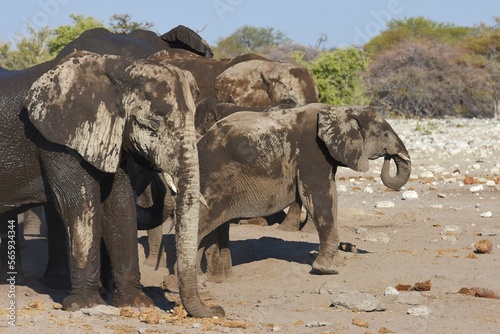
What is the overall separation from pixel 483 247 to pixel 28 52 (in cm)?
2022

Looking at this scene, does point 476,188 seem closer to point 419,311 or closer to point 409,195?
point 409,195

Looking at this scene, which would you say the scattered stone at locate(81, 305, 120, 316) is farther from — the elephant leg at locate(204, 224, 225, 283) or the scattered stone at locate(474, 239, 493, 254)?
the scattered stone at locate(474, 239, 493, 254)

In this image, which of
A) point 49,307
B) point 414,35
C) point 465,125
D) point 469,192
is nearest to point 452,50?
point 414,35

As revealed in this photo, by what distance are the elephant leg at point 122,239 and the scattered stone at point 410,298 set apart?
156cm

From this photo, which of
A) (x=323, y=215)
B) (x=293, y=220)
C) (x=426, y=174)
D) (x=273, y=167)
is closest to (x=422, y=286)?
(x=323, y=215)

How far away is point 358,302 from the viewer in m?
6.78

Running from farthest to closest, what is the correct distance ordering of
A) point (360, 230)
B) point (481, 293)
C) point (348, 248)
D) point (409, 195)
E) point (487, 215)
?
point (409, 195) → point (487, 215) → point (360, 230) → point (348, 248) → point (481, 293)

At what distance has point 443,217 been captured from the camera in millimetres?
11680

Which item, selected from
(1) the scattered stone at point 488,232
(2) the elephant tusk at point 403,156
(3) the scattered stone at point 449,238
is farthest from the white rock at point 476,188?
(2) the elephant tusk at point 403,156

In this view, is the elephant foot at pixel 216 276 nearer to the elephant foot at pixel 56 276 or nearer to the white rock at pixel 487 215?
the elephant foot at pixel 56 276

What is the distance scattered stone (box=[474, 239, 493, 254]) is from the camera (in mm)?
9156

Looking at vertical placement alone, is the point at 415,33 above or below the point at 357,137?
above

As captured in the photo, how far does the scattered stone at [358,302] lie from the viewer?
6.75m

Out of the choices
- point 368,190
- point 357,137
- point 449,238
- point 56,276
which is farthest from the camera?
point 368,190
